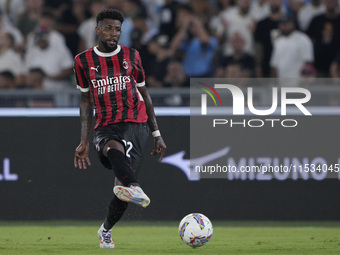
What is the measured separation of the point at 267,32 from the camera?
40.9ft

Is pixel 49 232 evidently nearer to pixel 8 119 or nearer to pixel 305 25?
pixel 8 119

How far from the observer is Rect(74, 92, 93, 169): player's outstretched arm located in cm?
722

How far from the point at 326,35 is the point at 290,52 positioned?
0.69 meters

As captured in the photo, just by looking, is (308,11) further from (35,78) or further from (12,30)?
(12,30)

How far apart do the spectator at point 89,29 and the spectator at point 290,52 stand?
303 cm

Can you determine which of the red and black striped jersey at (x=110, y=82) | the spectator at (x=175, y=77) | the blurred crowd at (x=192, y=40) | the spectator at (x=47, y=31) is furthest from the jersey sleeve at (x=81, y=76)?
the spectator at (x=47, y=31)

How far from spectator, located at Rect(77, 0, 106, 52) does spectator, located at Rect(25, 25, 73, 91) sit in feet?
1.64

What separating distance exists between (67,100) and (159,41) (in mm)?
2778

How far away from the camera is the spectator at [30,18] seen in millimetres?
13406

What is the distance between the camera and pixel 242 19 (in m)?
12.9

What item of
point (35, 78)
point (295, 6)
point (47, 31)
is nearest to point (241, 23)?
point (295, 6)

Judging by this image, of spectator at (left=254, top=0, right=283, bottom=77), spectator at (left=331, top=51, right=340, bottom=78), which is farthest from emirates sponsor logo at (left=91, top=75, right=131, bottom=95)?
spectator at (left=254, top=0, right=283, bottom=77)

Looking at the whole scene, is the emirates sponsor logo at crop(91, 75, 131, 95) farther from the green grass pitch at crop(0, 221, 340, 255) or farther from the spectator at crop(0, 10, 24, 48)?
the spectator at crop(0, 10, 24, 48)

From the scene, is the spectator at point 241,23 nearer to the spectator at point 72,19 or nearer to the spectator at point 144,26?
the spectator at point 144,26
